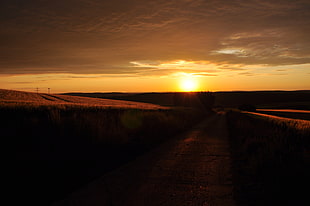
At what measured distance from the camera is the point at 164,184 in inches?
238

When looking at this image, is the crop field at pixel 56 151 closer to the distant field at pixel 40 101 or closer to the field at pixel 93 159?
the field at pixel 93 159

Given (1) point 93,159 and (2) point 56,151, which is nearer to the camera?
(2) point 56,151

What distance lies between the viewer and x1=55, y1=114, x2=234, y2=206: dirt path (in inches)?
199

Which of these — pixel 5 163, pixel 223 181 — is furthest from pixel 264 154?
pixel 5 163

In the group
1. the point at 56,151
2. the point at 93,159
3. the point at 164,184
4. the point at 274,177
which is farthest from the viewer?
the point at 93,159

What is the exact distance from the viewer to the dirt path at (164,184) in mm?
5047

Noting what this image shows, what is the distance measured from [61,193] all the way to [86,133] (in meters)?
4.61

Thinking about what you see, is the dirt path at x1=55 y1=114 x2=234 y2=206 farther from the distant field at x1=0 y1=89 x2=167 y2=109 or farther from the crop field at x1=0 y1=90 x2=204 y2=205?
the distant field at x1=0 y1=89 x2=167 y2=109

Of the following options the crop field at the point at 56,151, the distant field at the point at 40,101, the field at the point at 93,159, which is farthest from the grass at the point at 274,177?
the distant field at the point at 40,101

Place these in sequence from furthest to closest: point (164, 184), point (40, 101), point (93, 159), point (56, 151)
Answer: point (40, 101) < point (93, 159) < point (56, 151) < point (164, 184)

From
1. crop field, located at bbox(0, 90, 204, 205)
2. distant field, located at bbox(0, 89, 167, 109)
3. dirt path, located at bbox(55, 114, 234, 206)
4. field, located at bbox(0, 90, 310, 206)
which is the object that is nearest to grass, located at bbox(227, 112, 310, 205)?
field, located at bbox(0, 90, 310, 206)

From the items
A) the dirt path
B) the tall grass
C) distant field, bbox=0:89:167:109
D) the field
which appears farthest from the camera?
distant field, bbox=0:89:167:109

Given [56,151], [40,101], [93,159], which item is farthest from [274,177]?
[40,101]

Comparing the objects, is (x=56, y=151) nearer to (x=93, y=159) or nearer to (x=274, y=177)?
(x=93, y=159)
